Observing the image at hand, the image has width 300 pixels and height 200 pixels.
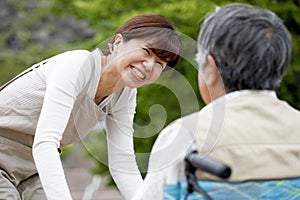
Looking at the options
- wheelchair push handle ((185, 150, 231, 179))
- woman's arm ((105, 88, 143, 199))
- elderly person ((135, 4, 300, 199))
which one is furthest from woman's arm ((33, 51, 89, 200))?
wheelchair push handle ((185, 150, 231, 179))

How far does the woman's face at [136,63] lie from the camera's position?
269 cm

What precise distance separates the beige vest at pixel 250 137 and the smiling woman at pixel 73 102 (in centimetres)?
65

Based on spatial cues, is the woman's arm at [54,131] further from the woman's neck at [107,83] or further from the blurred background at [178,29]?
the blurred background at [178,29]

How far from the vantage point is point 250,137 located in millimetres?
2051

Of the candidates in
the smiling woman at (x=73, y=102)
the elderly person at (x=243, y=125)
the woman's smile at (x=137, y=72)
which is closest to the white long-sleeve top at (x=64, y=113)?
the smiling woman at (x=73, y=102)

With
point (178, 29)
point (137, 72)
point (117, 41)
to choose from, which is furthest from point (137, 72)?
point (178, 29)

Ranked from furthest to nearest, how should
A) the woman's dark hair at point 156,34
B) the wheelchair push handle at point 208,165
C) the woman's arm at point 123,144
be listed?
the woman's arm at point 123,144
the woman's dark hair at point 156,34
the wheelchair push handle at point 208,165

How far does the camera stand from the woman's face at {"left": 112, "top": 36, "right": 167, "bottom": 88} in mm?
2689

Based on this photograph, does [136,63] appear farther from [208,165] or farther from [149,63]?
[208,165]

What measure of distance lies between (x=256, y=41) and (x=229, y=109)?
0.20 m

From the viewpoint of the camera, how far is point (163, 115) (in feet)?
18.4

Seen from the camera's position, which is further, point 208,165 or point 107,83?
point 107,83

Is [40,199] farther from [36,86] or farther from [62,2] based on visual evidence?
→ [62,2]

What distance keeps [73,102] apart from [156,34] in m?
0.38
